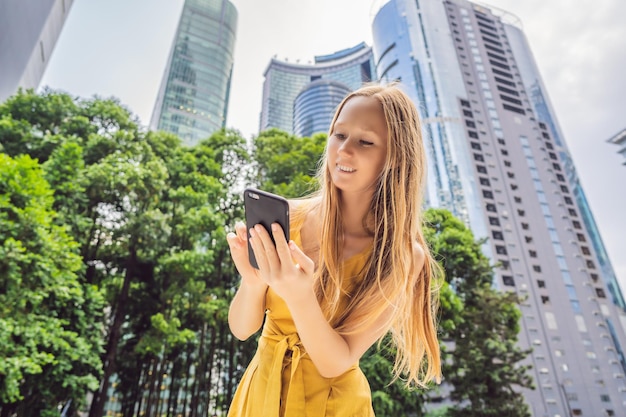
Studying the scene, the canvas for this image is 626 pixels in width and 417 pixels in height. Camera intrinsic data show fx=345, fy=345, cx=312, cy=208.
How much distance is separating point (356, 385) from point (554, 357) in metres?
41.1

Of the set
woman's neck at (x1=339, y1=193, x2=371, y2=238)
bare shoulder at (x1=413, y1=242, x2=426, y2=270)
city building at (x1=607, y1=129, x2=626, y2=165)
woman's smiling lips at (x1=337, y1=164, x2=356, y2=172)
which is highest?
city building at (x1=607, y1=129, x2=626, y2=165)

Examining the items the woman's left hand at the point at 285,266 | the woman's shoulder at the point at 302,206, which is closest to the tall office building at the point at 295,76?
the woman's shoulder at the point at 302,206

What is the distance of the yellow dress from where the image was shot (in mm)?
999

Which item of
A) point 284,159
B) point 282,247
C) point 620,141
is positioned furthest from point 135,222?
point 620,141

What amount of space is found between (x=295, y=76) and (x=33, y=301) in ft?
296

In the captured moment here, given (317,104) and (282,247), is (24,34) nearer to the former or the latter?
(282,247)

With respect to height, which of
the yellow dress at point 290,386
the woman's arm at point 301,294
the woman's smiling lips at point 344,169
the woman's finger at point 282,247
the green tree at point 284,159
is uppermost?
the green tree at point 284,159

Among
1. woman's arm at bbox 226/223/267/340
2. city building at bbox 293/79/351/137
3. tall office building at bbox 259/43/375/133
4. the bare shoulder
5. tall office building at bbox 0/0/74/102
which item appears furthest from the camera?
tall office building at bbox 259/43/375/133

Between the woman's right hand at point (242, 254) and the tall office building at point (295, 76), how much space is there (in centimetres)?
7820

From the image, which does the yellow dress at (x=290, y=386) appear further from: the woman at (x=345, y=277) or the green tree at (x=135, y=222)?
the green tree at (x=135, y=222)

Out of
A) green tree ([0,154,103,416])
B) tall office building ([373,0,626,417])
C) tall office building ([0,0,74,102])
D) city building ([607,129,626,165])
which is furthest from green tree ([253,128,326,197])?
tall office building ([373,0,626,417])

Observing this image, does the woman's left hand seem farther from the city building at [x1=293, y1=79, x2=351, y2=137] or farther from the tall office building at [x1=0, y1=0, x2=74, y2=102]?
the city building at [x1=293, y1=79, x2=351, y2=137]

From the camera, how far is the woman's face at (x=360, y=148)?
45.3 inches

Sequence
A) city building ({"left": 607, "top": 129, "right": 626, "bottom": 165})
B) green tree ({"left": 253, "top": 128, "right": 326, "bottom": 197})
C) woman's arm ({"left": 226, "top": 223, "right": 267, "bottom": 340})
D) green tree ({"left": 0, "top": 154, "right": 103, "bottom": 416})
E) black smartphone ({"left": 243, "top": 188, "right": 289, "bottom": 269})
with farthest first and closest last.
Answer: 1. city building ({"left": 607, "top": 129, "right": 626, "bottom": 165})
2. green tree ({"left": 253, "top": 128, "right": 326, "bottom": 197})
3. green tree ({"left": 0, "top": 154, "right": 103, "bottom": 416})
4. woman's arm ({"left": 226, "top": 223, "right": 267, "bottom": 340})
5. black smartphone ({"left": 243, "top": 188, "right": 289, "bottom": 269})
